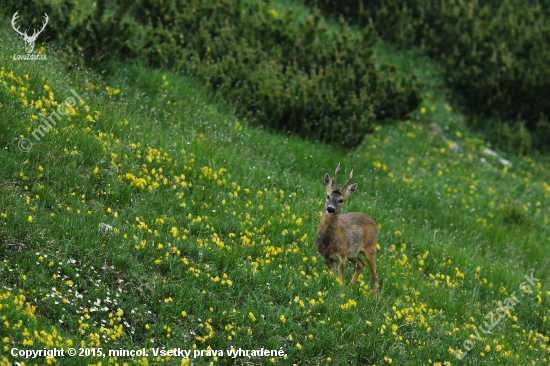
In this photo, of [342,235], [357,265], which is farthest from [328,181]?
[357,265]

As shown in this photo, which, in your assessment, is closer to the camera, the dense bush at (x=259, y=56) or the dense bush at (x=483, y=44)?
the dense bush at (x=259, y=56)

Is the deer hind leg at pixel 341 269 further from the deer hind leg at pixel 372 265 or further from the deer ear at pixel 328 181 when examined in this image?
the deer ear at pixel 328 181

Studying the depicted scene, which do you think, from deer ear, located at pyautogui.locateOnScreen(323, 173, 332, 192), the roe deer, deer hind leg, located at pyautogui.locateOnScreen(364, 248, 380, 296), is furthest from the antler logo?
deer hind leg, located at pyautogui.locateOnScreen(364, 248, 380, 296)

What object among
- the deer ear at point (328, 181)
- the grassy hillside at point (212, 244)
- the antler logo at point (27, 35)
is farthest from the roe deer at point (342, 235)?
the antler logo at point (27, 35)

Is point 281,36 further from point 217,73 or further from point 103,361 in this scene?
point 103,361

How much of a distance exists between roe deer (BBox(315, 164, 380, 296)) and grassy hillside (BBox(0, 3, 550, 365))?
32 cm

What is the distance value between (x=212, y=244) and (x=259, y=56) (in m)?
7.65

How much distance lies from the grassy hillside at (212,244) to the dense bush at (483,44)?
550 centimetres

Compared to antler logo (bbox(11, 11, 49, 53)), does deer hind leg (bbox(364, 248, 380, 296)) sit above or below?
below

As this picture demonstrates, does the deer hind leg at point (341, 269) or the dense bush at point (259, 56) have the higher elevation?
the dense bush at point (259, 56)

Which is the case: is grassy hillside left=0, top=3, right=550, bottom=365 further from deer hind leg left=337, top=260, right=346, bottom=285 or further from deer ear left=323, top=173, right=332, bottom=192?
deer ear left=323, top=173, right=332, bottom=192

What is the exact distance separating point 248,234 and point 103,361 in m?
3.49

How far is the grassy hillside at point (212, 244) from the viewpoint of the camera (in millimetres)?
8945

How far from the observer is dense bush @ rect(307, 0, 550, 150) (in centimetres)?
2095
